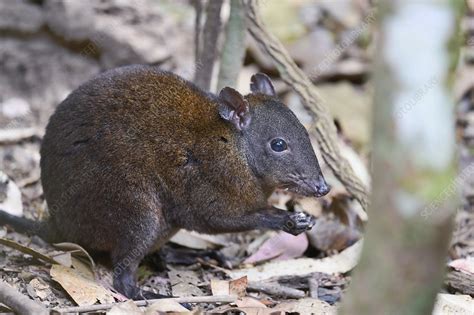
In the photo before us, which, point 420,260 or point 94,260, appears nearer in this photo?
point 420,260

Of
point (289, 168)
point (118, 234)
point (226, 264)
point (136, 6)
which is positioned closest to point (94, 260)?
point (118, 234)

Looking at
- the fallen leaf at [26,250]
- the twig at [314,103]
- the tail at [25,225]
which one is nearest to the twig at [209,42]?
the twig at [314,103]

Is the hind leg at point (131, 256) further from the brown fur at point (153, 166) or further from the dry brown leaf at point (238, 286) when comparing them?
the dry brown leaf at point (238, 286)

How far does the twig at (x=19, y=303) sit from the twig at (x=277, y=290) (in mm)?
1878

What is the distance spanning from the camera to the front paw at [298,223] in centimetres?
594

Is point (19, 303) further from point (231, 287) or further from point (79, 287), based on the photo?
point (231, 287)

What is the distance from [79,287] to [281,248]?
197 centimetres

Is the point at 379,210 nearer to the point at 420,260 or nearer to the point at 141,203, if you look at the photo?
the point at 420,260

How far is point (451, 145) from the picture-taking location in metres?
3.10

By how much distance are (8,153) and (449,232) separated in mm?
6004

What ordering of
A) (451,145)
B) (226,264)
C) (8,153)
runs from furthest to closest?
1. (8,153)
2. (226,264)
3. (451,145)

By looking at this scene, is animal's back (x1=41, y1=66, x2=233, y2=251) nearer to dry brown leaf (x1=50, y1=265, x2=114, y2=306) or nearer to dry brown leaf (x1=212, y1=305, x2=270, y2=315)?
dry brown leaf (x1=50, y1=265, x2=114, y2=306)

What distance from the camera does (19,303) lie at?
4.55 meters

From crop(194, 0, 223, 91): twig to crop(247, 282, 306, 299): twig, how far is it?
2373 mm
